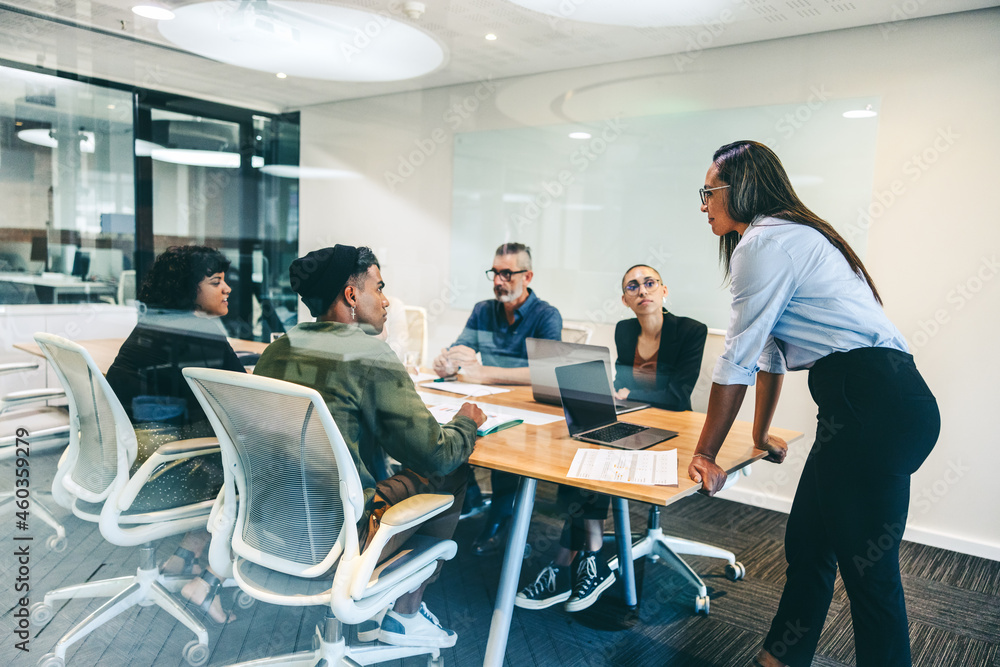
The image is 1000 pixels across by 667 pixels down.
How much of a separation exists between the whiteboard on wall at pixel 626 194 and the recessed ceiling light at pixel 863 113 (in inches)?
1.0

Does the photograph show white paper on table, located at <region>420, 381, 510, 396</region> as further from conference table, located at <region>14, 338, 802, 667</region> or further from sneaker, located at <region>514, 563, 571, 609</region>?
sneaker, located at <region>514, 563, 571, 609</region>

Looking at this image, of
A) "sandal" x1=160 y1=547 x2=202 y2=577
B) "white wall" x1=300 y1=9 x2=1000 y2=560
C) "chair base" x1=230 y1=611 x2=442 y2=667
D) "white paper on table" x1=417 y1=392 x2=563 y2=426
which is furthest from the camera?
"white wall" x1=300 y1=9 x2=1000 y2=560

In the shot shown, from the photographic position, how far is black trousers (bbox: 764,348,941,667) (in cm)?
171

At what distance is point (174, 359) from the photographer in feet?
6.73

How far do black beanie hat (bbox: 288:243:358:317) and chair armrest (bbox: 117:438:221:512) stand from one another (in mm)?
564

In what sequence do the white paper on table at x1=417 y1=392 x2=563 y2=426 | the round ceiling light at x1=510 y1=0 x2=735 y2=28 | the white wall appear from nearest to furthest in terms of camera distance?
the white paper on table at x1=417 y1=392 x2=563 y2=426 < the white wall < the round ceiling light at x1=510 y1=0 x2=735 y2=28

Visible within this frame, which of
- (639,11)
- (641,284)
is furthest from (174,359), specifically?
(639,11)

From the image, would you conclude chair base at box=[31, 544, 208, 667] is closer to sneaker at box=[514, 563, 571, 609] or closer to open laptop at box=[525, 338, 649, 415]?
sneaker at box=[514, 563, 571, 609]

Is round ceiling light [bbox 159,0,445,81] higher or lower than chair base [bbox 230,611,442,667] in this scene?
higher

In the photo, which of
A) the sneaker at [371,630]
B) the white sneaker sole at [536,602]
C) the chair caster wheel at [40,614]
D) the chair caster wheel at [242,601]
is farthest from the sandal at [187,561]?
the white sneaker sole at [536,602]

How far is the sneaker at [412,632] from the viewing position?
2.06 m

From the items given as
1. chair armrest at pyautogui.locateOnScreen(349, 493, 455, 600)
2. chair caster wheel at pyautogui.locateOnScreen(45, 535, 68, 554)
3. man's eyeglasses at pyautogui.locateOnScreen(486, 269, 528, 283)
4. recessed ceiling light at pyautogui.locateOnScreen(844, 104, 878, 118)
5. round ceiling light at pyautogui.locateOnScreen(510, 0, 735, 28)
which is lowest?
chair caster wheel at pyautogui.locateOnScreen(45, 535, 68, 554)

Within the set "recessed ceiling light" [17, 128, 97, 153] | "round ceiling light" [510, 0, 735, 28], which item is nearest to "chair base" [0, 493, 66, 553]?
"recessed ceiling light" [17, 128, 97, 153]

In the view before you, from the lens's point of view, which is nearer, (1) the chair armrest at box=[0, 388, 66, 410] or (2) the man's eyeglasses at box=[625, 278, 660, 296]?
(1) the chair armrest at box=[0, 388, 66, 410]
